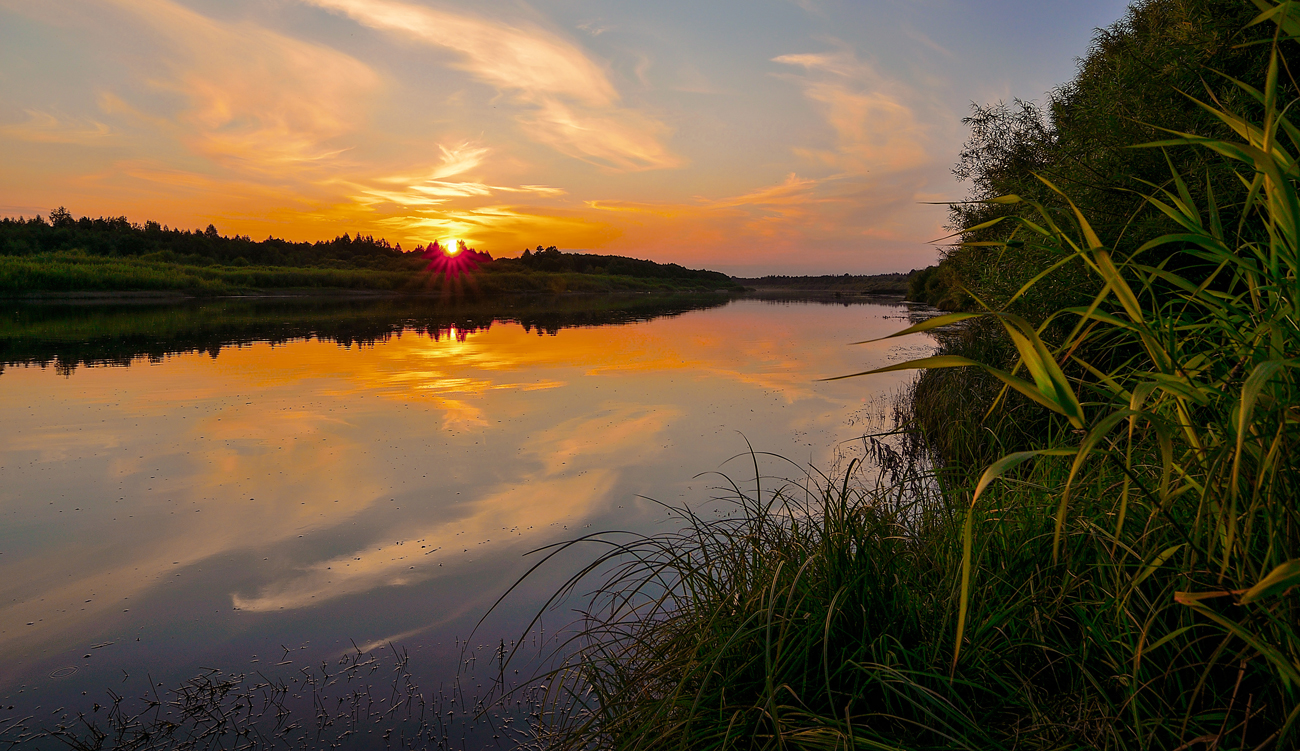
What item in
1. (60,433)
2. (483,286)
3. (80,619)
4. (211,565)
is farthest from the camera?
(483,286)

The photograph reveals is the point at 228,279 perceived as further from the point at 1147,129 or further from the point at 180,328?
the point at 1147,129

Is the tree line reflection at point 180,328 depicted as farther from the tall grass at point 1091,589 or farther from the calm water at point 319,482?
the tall grass at point 1091,589

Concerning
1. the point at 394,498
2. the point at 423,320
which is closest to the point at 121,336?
the point at 423,320

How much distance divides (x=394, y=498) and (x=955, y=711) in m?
6.07

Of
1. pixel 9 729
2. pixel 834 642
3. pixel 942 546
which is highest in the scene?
pixel 942 546

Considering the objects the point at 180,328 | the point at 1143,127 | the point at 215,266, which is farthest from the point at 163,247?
the point at 1143,127

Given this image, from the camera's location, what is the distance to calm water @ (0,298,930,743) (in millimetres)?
4543

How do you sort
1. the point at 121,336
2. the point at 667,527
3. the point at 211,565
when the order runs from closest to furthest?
the point at 211,565 < the point at 667,527 < the point at 121,336

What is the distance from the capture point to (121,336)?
2120 centimetres

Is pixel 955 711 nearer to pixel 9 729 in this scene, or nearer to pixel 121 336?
pixel 9 729

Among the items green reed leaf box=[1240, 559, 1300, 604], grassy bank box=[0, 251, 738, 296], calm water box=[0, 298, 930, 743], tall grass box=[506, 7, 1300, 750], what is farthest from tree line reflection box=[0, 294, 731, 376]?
green reed leaf box=[1240, 559, 1300, 604]

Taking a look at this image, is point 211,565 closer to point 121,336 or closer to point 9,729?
point 9,729

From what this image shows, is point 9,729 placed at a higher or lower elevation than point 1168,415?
lower

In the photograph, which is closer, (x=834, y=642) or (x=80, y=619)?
(x=834, y=642)
